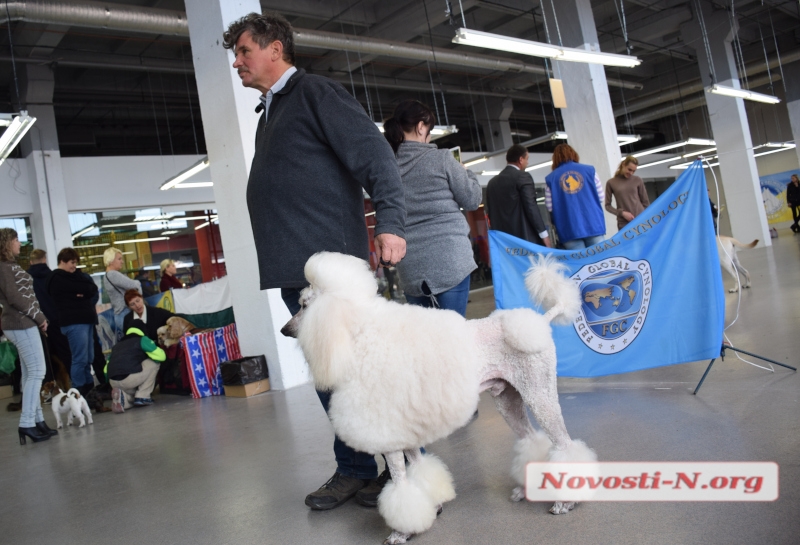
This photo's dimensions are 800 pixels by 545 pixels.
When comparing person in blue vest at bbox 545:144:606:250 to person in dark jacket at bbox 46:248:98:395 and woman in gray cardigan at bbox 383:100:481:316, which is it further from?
person in dark jacket at bbox 46:248:98:395

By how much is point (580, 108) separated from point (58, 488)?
755 cm

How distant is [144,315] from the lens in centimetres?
634

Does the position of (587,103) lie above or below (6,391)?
above

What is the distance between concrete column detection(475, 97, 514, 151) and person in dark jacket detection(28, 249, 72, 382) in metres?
12.7

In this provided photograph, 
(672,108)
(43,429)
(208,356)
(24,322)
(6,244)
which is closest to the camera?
(24,322)

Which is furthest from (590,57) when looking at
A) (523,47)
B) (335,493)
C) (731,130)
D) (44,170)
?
(44,170)

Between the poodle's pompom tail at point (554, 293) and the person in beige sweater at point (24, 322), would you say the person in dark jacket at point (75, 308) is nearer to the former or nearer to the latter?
the person in beige sweater at point (24, 322)

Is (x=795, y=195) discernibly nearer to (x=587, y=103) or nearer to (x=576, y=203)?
(x=587, y=103)

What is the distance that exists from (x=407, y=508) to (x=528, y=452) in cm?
45

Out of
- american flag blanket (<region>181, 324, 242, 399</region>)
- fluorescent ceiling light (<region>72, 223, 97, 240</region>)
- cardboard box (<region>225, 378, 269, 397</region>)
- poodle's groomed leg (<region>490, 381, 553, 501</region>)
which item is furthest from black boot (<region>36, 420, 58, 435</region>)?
fluorescent ceiling light (<region>72, 223, 97, 240</region>)

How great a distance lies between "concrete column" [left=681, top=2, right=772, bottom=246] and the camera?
12.9m

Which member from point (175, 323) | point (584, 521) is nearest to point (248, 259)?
point (175, 323)

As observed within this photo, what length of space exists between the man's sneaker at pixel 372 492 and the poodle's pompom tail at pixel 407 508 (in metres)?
0.34

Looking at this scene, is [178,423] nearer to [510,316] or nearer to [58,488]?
[58,488]
